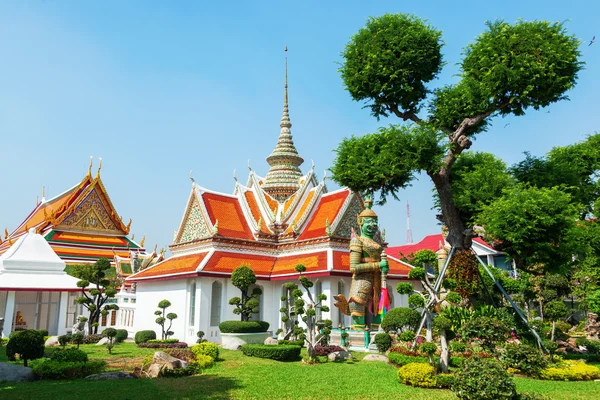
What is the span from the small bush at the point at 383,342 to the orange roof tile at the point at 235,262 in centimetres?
683

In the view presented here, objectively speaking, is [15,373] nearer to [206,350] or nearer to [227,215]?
[206,350]

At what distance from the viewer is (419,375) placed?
9.02m

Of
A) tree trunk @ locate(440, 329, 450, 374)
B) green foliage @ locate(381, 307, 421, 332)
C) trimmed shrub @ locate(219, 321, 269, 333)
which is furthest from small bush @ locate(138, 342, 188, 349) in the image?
tree trunk @ locate(440, 329, 450, 374)

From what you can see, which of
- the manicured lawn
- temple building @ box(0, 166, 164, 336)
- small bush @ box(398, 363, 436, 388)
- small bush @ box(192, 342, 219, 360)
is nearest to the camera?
the manicured lawn

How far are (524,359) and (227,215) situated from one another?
14.5 meters

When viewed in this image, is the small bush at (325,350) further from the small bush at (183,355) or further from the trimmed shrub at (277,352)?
the small bush at (183,355)

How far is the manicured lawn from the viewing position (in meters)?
8.11

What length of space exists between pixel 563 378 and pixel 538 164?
6503 mm

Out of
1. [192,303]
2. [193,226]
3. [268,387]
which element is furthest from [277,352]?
[193,226]

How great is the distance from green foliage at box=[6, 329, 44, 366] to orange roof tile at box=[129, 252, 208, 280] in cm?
706

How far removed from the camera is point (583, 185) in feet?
50.2

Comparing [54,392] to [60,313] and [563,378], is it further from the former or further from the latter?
[60,313]

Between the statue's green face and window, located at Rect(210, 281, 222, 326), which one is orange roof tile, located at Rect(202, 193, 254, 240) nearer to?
window, located at Rect(210, 281, 222, 326)

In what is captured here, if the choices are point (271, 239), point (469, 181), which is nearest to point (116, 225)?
point (271, 239)
